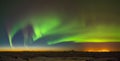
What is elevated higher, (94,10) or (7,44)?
(94,10)

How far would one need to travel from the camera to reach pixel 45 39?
6.05 ft

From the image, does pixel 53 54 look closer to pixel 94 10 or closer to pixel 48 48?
pixel 48 48

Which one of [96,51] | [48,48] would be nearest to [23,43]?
[48,48]

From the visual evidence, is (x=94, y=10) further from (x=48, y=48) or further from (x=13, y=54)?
(x=13, y=54)

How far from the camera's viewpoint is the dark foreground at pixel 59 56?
1766mm

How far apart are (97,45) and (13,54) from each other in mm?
661

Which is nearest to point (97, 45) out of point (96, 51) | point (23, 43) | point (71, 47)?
point (96, 51)

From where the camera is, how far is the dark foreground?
177cm

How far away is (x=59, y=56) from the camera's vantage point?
5.81ft

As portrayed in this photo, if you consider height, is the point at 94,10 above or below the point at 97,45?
above

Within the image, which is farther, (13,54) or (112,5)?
(112,5)

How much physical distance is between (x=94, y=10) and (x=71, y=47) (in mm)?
359

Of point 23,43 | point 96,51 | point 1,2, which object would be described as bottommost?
point 96,51

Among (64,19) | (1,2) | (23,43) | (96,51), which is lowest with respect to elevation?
(96,51)
